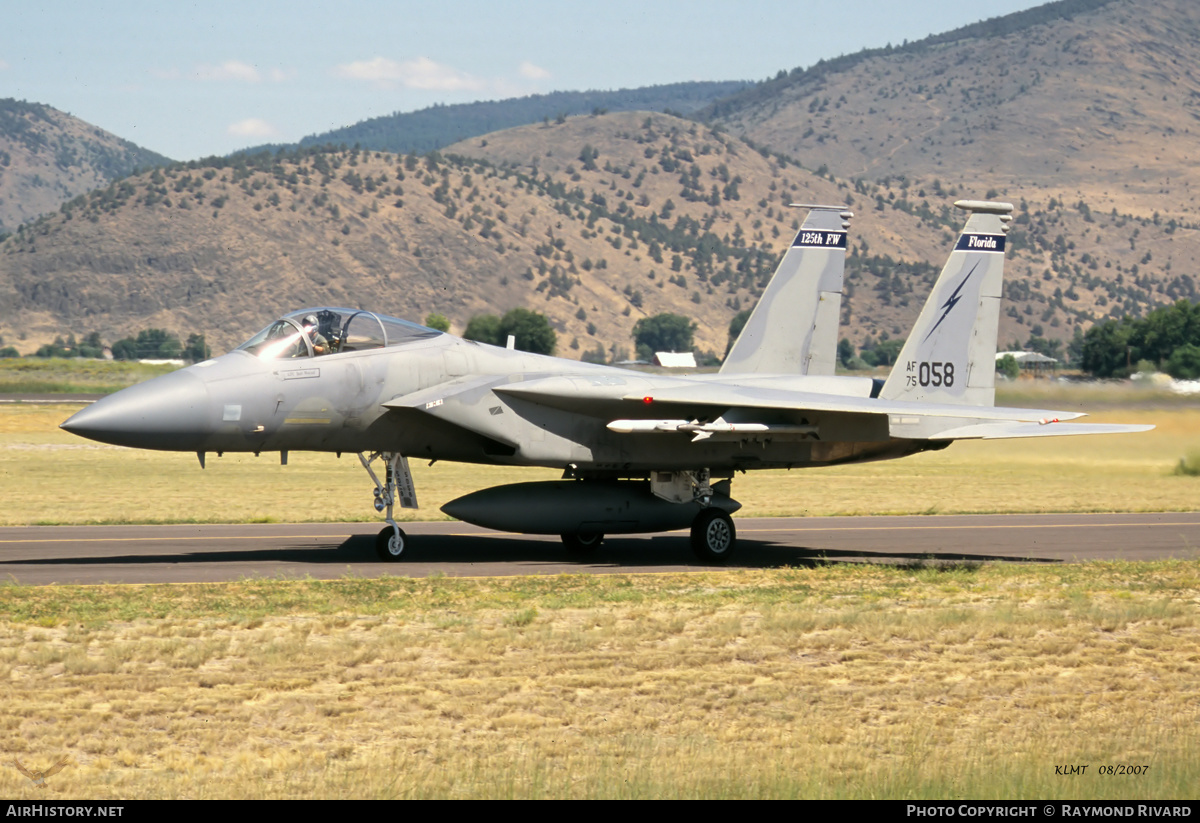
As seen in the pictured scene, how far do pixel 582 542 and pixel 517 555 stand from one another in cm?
97

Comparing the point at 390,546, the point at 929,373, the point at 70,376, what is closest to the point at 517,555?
the point at 390,546

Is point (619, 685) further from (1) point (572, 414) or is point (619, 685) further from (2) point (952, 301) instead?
(2) point (952, 301)

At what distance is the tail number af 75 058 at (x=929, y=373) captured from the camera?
63.5 ft

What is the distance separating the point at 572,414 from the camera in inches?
697

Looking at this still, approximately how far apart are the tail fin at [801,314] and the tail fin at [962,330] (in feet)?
8.09

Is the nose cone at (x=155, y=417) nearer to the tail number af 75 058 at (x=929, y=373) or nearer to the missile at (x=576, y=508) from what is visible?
the missile at (x=576, y=508)

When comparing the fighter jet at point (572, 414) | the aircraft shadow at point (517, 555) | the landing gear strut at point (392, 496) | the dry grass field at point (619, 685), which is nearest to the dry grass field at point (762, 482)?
the aircraft shadow at point (517, 555)

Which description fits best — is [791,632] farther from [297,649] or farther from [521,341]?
[521,341]

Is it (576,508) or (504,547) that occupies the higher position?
(576,508)

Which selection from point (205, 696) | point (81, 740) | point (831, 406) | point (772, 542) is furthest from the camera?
point (772, 542)
